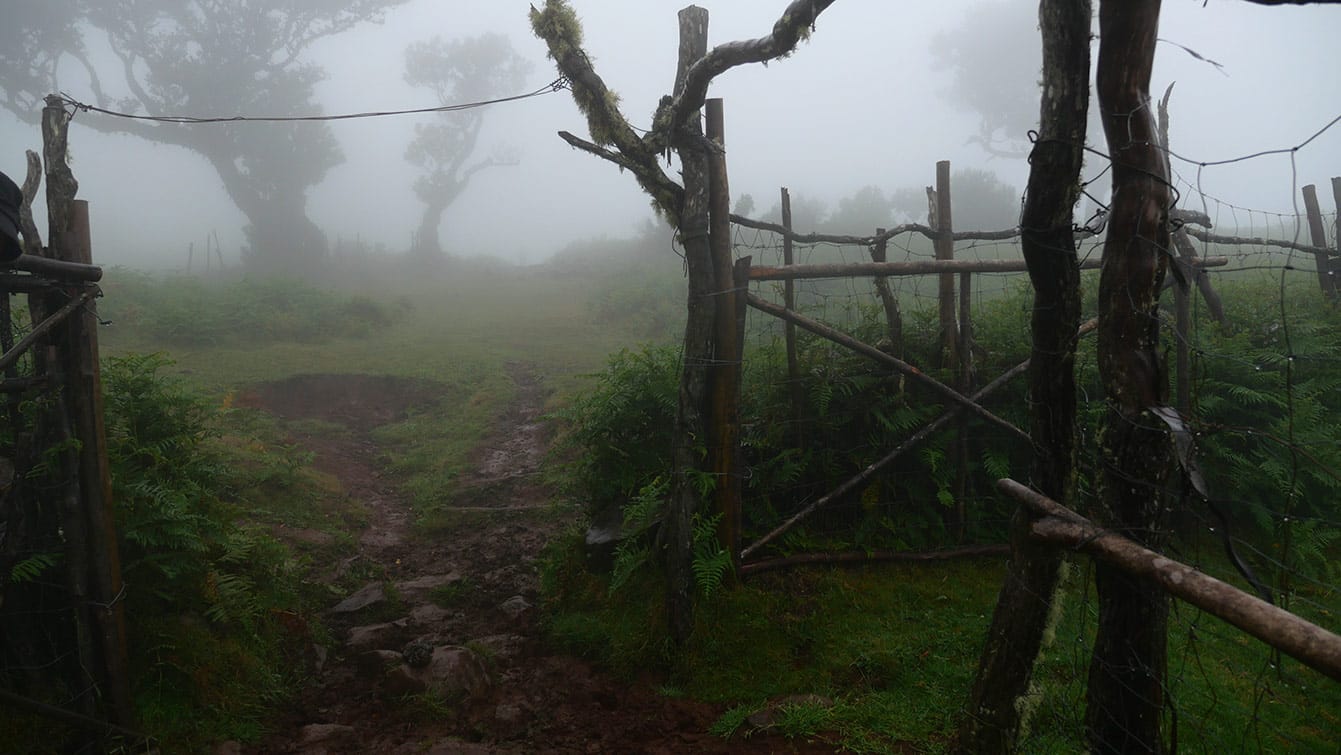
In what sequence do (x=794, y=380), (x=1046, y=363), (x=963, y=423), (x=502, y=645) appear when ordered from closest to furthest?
1. (x=1046, y=363)
2. (x=502, y=645)
3. (x=794, y=380)
4. (x=963, y=423)

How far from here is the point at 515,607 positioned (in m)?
6.22

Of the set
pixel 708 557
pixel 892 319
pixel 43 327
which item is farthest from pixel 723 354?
pixel 43 327

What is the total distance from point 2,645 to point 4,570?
436 mm

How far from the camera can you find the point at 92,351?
173 inches

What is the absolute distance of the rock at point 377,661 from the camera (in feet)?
17.3

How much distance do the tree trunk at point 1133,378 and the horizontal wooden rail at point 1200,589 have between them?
23 cm

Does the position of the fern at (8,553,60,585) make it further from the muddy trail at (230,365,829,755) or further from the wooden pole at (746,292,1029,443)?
the wooden pole at (746,292,1029,443)

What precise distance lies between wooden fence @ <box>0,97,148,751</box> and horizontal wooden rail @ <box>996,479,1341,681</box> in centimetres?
505

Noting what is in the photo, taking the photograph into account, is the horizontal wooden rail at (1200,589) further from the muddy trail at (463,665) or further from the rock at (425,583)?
the rock at (425,583)

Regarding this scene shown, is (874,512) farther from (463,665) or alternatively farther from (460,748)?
(460,748)

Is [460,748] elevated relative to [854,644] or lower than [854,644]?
lower

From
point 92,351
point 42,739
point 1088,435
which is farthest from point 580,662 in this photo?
point 1088,435

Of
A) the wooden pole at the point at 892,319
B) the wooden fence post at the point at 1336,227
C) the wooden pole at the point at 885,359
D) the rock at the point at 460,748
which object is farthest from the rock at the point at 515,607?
the wooden fence post at the point at 1336,227

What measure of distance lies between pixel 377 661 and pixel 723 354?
11.1 feet
